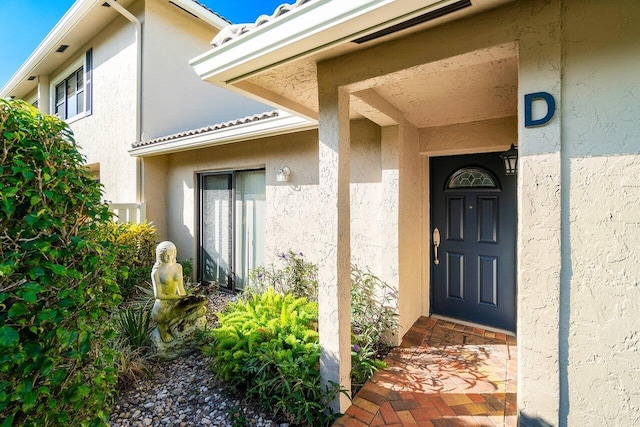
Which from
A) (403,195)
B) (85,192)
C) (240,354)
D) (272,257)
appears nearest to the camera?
(85,192)

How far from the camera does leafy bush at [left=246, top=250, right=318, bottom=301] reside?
5426 millimetres

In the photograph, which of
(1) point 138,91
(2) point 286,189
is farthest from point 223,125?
(1) point 138,91

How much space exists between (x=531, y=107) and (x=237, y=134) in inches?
196

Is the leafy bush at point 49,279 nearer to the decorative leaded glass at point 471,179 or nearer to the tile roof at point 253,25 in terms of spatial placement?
the tile roof at point 253,25

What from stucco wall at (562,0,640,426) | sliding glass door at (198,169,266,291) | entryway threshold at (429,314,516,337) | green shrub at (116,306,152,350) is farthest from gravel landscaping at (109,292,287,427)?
entryway threshold at (429,314,516,337)

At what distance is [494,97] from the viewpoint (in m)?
3.65

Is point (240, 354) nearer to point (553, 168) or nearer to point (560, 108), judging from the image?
point (553, 168)

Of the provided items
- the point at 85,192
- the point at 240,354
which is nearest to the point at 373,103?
the point at 85,192

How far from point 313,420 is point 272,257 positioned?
355 centimetres

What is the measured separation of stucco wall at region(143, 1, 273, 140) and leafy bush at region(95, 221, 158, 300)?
8.80ft

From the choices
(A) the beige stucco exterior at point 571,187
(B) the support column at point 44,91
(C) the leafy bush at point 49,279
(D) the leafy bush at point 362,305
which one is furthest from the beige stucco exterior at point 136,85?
(A) the beige stucco exterior at point 571,187

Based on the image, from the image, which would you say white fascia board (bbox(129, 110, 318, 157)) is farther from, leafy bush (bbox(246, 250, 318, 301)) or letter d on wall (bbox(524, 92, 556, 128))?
letter d on wall (bbox(524, 92, 556, 128))

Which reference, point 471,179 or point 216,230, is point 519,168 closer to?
point 471,179

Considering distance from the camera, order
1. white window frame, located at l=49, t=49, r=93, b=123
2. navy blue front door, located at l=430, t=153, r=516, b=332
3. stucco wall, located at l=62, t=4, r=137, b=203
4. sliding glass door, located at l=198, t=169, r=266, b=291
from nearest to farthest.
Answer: navy blue front door, located at l=430, t=153, r=516, b=332
sliding glass door, located at l=198, t=169, r=266, b=291
stucco wall, located at l=62, t=4, r=137, b=203
white window frame, located at l=49, t=49, r=93, b=123
